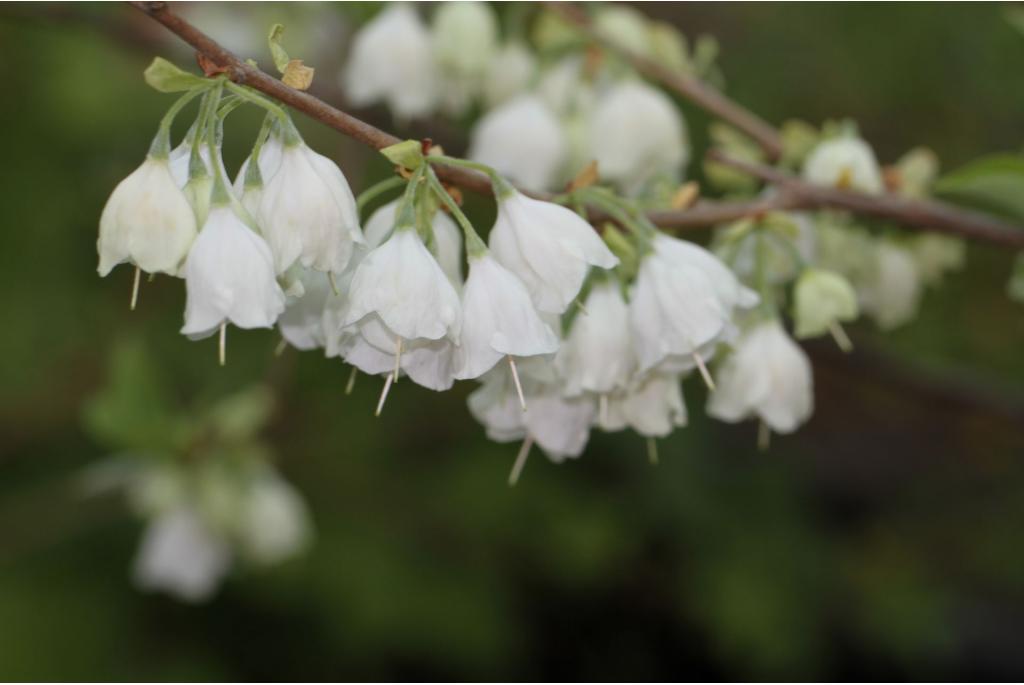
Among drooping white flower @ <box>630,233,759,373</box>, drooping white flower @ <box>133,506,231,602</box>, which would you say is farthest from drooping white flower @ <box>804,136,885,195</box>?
drooping white flower @ <box>133,506,231,602</box>

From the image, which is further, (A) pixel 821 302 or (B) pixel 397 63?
(B) pixel 397 63

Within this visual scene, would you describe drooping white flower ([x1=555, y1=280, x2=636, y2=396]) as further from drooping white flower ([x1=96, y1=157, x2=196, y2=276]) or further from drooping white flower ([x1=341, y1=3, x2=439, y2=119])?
drooping white flower ([x1=341, y1=3, x2=439, y2=119])

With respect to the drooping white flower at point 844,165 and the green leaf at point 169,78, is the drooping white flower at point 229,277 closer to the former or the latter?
the green leaf at point 169,78

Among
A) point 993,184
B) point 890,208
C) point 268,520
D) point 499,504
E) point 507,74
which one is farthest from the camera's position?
point 499,504

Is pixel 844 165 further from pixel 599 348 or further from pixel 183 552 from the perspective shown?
pixel 183 552

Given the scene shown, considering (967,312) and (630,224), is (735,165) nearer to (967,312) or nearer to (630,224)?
(630,224)

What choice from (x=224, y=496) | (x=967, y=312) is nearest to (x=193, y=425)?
(x=224, y=496)

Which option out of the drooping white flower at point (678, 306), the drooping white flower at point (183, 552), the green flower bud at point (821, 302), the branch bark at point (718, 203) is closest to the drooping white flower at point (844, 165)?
the branch bark at point (718, 203)

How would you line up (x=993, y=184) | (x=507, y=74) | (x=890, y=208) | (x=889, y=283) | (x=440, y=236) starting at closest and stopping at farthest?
1. (x=440, y=236)
2. (x=993, y=184)
3. (x=890, y=208)
4. (x=889, y=283)
5. (x=507, y=74)

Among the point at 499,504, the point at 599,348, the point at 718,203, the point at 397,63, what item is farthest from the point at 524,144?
the point at 499,504
